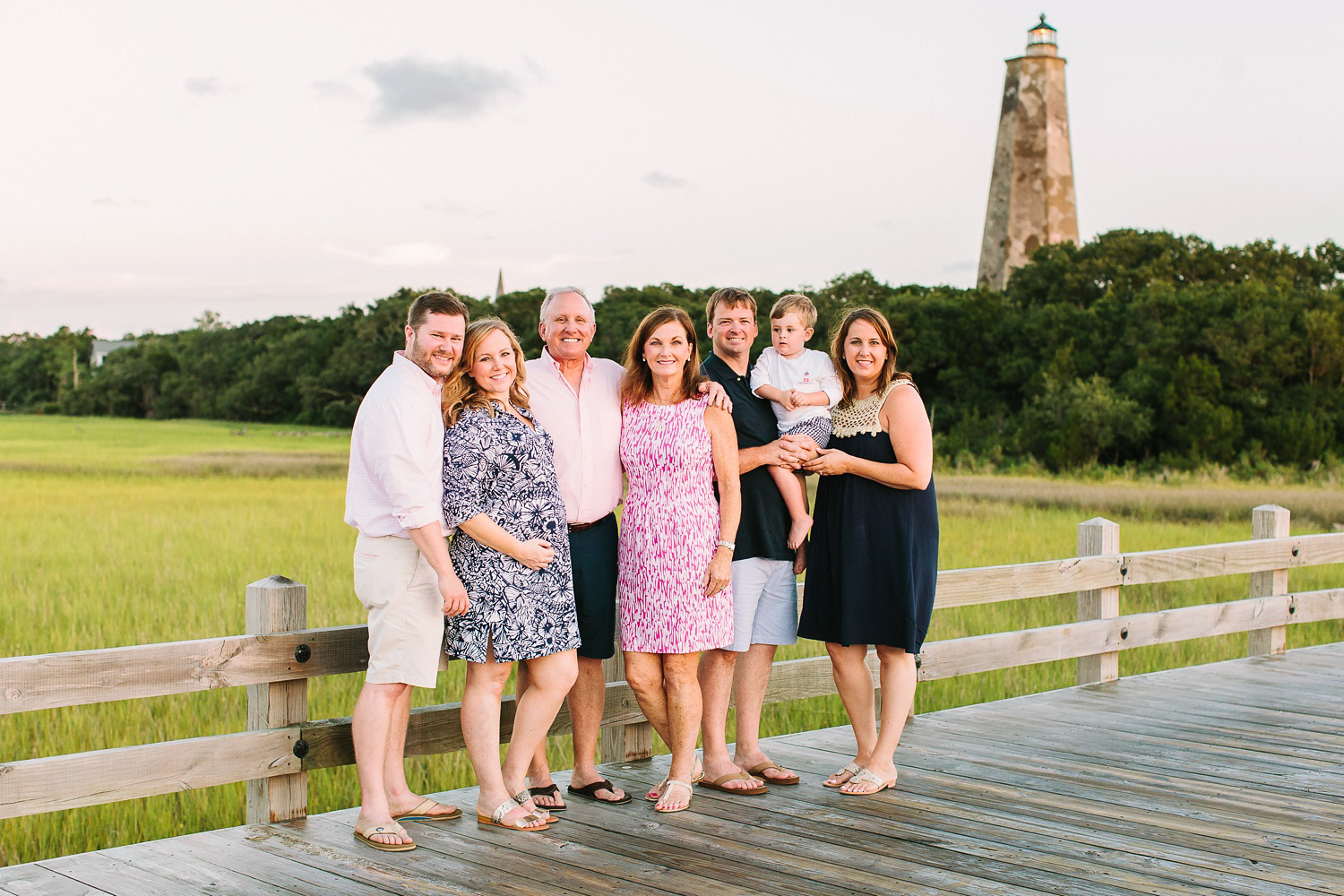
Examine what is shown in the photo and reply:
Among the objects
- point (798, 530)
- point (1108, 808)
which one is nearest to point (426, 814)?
point (798, 530)

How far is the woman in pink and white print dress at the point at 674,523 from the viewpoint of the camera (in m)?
4.54

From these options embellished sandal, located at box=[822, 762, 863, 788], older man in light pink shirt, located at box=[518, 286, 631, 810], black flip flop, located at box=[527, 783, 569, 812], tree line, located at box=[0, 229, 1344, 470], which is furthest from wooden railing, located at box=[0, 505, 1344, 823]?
tree line, located at box=[0, 229, 1344, 470]

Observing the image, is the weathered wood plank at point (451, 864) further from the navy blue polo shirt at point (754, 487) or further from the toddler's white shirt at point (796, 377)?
the toddler's white shirt at point (796, 377)

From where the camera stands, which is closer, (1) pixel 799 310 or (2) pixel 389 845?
(2) pixel 389 845

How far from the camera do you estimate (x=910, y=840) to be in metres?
4.16

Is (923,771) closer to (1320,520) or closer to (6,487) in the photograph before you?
(1320,520)

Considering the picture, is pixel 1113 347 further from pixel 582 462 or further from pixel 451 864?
pixel 451 864

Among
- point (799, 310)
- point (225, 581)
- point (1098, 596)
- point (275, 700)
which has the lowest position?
point (225, 581)

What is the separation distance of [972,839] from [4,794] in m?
2.89

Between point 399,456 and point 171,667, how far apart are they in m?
0.94

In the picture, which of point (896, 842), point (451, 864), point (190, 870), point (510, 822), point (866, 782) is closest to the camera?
point (190, 870)

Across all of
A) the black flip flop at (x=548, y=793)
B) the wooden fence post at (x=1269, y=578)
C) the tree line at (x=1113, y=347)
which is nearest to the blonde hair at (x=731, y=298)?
the black flip flop at (x=548, y=793)

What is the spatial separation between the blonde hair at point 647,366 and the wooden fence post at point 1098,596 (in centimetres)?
295

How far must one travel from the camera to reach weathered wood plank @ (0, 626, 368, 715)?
3678mm
